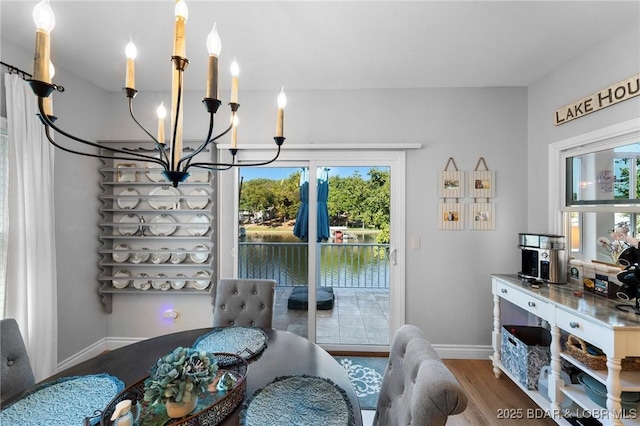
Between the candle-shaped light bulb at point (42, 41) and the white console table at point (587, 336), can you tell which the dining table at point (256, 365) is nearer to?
the candle-shaped light bulb at point (42, 41)

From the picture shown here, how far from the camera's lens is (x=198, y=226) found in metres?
2.84

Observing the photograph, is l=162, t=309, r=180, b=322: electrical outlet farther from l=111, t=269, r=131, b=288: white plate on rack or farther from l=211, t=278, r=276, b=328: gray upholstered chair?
l=211, t=278, r=276, b=328: gray upholstered chair

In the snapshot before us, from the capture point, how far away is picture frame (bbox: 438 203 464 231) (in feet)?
9.20

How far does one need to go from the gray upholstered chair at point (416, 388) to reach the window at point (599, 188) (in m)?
1.94

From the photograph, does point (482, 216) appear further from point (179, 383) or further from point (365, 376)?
point (179, 383)

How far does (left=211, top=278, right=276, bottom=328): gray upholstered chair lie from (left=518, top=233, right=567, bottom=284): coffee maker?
2.23m

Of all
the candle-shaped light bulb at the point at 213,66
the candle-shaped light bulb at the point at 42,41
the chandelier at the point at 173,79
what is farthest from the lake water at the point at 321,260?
the candle-shaped light bulb at the point at 42,41

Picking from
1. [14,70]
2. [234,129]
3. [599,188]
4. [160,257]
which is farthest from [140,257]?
[599,188]

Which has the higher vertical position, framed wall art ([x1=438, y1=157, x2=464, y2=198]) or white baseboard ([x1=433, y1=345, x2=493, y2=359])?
framed wall art ([x1=438, y1=157, x2=464, y2=198])

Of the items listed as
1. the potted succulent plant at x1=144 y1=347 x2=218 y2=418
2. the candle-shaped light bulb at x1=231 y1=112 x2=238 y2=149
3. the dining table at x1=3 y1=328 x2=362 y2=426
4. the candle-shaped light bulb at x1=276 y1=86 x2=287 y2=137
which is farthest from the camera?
the candle-shaped light bulb at x1=231 y1=112 x2=238 y2=149

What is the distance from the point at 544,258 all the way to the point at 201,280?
319 centimetres

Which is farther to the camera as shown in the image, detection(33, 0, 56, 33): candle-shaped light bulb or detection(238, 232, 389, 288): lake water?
detection(238, 232, 389, 288): lake water

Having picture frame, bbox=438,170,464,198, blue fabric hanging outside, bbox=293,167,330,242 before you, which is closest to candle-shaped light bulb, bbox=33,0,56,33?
blue fabric hanging outside, bbox=293,167,330,242

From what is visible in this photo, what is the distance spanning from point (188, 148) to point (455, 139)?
2.71 m
